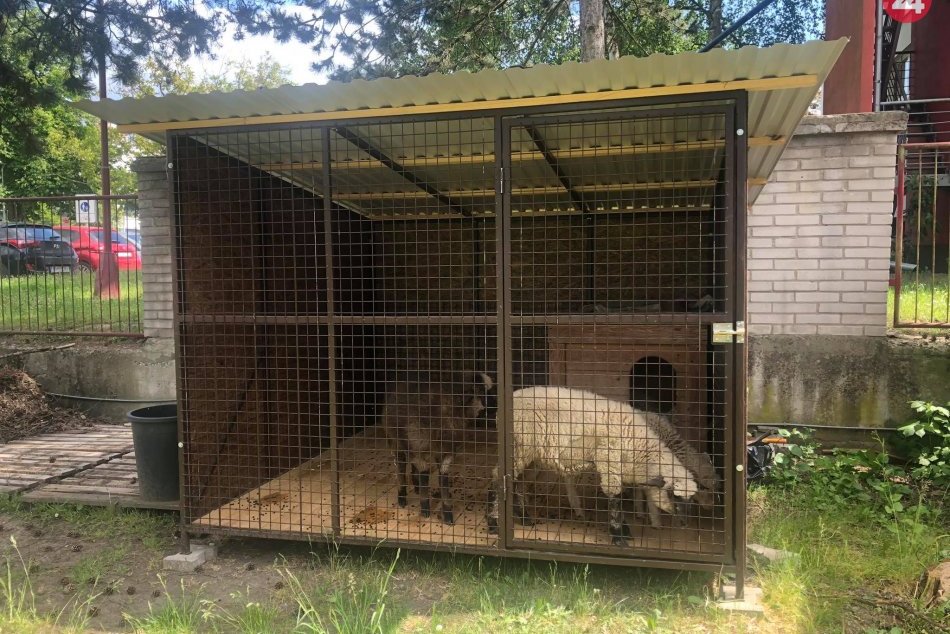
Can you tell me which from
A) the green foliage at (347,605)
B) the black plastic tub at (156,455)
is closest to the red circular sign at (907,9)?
the green foliage at (347,605)

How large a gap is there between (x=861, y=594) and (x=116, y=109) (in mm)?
5638

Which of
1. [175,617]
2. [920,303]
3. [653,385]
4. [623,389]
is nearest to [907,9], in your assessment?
[920,303]

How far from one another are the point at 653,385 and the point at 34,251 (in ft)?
28.7

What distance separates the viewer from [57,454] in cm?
670

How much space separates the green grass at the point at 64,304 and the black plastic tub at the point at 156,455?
3.90 metres

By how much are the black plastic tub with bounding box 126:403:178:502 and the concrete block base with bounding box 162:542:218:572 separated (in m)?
0.71

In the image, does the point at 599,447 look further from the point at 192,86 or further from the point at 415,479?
the point at 192,86

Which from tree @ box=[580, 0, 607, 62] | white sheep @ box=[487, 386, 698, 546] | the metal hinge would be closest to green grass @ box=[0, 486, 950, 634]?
white sheep @ box=[487, 386, 698, 546]

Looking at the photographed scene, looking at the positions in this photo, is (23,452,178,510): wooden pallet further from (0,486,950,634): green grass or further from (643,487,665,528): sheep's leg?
(643,487,665,528): sheep's leg

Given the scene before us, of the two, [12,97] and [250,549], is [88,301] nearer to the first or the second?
A: [12,97]

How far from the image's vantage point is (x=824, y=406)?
20.6ft

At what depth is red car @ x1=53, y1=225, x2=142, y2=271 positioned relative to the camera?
29.1 feet

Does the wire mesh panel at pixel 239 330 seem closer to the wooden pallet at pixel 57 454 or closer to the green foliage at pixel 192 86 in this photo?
the wooden pallet at pixel 57 454

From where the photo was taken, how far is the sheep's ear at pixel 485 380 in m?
5.25
